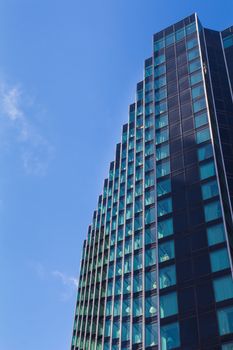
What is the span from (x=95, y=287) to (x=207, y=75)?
146ft

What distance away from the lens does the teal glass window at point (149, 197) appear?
253 ft

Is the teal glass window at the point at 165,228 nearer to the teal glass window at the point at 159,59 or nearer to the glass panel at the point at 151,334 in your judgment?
the glass panel at the point at 151,334

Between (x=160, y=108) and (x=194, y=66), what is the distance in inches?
404

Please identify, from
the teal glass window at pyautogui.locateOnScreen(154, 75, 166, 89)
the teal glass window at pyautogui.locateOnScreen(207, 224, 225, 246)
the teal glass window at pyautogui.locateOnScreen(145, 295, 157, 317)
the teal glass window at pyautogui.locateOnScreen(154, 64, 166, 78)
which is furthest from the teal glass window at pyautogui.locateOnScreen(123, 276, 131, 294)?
the teal glass window at pyautogui.locateOnScreen(154, 64, 166, 78)

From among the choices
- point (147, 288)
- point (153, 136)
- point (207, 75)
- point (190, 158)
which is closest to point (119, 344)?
point (147, 288)

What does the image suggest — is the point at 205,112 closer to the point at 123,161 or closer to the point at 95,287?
the point at 123,161

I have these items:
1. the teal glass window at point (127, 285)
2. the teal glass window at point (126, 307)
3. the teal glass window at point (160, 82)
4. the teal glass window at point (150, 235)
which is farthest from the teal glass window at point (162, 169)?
the teal glass window at point (160, 82)

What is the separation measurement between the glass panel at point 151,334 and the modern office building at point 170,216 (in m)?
0.15

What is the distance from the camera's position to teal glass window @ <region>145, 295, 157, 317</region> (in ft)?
207

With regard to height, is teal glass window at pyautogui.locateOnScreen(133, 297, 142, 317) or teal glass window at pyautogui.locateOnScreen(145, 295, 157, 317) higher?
teal glass window at pyautogui.locateOnScreen(133, 297, 142, 317)

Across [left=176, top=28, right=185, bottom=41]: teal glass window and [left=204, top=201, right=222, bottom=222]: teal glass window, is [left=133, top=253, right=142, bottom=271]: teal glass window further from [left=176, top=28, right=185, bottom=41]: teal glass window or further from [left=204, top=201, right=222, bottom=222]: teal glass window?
[left=176, top=28, right=185, bottom=41]: teal glass window

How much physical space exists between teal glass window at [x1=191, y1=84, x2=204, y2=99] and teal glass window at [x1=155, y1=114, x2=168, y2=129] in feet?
20.0

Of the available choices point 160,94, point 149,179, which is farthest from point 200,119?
point 160,94

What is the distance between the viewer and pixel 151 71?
99.2 metres
